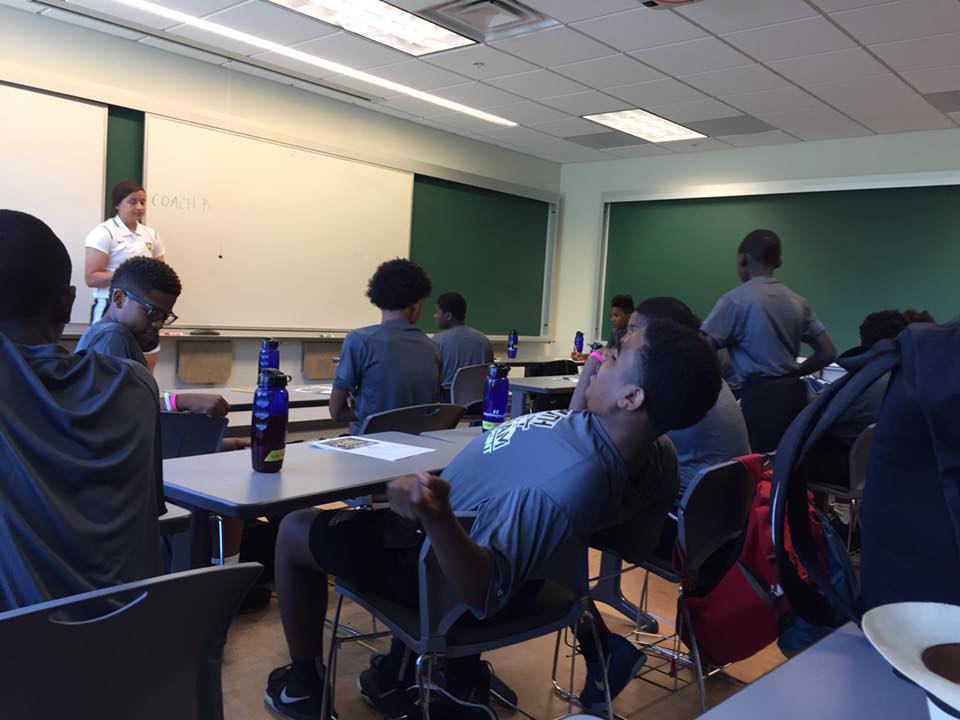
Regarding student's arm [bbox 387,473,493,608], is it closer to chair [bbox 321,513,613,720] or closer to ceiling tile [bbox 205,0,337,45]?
chair [bbox 321,513,613,720]

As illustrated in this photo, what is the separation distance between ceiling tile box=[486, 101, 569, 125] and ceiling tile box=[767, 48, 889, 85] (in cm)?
196

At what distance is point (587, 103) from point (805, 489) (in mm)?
5659

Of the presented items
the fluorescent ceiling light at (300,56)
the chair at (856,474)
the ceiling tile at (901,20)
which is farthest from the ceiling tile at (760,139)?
the chair at (856,474)

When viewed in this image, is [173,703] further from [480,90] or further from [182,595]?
[480,90]

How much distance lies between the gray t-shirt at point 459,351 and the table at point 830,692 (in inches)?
152

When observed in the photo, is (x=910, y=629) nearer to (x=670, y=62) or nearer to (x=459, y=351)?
(x=459, y=351)

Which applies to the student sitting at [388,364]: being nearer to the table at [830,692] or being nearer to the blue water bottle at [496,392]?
the blue water bottle at [496,392]

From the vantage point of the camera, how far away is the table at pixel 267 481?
178 cm

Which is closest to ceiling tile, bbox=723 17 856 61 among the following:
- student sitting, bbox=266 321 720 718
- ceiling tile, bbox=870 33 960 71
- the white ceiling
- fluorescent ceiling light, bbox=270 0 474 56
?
the white ceiling

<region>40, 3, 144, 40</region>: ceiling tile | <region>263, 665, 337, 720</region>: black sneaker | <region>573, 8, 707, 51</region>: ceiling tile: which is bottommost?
<region>263, 665, 337, 720</region>: black sneaker

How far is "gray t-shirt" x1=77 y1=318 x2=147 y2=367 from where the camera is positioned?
2.45m

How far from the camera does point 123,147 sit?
538 cm

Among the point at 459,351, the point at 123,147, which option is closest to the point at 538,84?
the point at 459,351

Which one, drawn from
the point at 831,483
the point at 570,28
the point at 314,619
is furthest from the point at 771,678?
the point at 570,28
